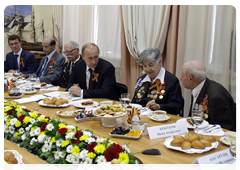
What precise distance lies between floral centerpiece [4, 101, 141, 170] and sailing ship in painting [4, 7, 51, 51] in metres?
5.45

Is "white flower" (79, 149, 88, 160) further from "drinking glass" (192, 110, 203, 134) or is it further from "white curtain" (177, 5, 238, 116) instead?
"white curtain" (177, 5, 238, 116)

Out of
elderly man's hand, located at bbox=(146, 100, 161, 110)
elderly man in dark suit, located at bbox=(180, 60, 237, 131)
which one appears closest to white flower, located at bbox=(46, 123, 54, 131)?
elderly man's hand, located at bbox=(146, 100, 161, 110)

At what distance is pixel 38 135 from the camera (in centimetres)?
155

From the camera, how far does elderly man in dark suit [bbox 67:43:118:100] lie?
299 centimetres

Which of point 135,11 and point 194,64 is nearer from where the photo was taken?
point 194,64

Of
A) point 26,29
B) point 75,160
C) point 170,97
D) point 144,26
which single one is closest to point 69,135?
point 75,160

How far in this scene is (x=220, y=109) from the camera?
1992 mm

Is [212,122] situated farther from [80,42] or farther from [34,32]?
[34,32]

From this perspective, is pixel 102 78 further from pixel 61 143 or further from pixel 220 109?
pixel 61 143

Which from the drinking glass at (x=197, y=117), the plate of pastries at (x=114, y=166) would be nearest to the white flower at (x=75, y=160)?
the plate of pastries at (x=114, y=166)

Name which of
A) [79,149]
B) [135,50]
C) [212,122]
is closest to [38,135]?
[79,149]

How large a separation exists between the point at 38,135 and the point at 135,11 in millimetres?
3256

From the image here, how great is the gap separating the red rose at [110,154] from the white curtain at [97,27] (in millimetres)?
3924

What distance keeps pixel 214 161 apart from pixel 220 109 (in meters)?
0.93
